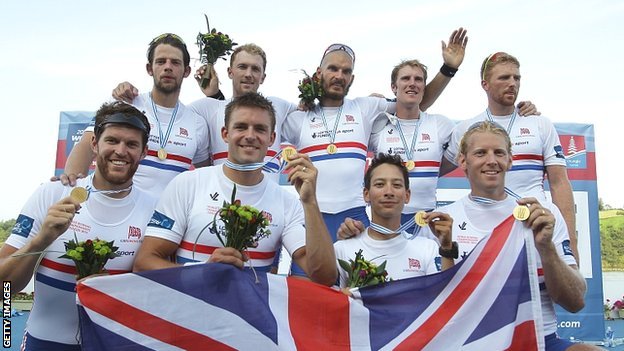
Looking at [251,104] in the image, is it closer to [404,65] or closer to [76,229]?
[76,229]

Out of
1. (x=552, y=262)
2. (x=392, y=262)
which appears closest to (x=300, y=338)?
(x=392, y=262)

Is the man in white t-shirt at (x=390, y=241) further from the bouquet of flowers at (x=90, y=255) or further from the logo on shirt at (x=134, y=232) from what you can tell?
the bouquet of flowers at (x=90, y=255)

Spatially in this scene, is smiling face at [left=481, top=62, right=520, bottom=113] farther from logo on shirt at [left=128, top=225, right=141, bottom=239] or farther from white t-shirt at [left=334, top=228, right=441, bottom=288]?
logo on shirt at [left=128, top=225, right=141, bottom=239]

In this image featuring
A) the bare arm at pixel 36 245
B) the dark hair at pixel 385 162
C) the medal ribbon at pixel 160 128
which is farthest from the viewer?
the medal ribbon at pixel 160 128

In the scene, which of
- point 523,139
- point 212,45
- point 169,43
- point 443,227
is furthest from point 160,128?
point 523,139

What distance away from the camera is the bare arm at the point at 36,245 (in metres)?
2.82

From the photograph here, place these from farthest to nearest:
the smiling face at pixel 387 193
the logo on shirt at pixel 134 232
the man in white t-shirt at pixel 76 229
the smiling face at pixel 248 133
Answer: the smiling face at pixel 387 193 → the smiling face at pixel 248 133 → the logo on shirt at pixel 134 232 → the man in white t-shirt at pixel 76 229

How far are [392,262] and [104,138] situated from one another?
2045 mm

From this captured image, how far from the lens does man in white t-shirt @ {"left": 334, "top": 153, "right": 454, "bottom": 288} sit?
3.73 meters

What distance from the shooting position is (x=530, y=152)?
16.0 feet

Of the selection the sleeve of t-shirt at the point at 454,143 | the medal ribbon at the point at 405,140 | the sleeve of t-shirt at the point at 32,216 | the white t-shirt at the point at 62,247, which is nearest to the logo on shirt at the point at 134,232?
the white t-shirt at the point at 62,247

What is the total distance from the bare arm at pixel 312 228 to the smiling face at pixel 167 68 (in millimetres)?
2118

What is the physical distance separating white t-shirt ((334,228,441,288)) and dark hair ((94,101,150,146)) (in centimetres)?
157

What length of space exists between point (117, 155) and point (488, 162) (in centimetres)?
243
